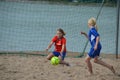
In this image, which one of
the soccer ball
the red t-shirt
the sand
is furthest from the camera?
the red t-shirt

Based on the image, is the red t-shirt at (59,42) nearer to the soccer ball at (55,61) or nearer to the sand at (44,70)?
the sand at (44,70)

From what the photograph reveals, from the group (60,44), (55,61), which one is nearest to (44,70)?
(55,61)

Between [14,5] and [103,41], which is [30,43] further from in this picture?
[14,5]

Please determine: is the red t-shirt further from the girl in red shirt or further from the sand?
the sand

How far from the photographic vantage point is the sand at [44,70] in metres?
8.14

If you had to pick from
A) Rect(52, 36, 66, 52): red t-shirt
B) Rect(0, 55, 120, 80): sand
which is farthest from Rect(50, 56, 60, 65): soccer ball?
Rect(52, 36, 66, 52): red t-shirt

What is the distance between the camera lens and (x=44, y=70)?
353 inches

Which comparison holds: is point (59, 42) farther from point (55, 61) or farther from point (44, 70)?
point (44, 70)

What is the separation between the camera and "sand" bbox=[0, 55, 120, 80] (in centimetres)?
814

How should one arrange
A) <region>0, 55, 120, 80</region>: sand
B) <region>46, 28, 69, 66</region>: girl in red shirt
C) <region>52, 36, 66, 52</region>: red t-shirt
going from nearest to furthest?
<region>0, 55, 120, 80</region>: sand → <region>46, 28, 69, 66</region>: girl in red shirt → <region>52, 36, 66, 52</region>: red t-shirt

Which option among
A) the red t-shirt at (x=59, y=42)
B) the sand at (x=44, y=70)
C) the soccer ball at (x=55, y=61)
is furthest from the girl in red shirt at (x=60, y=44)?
the sand at (x=44, y=70)

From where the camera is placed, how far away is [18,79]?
25.6 ft

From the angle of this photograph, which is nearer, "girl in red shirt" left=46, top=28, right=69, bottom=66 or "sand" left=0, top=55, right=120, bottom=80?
"sand" left=0, top=55, right=120, bottom=80

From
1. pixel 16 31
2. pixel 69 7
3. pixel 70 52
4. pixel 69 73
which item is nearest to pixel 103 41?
pixel 70 52
